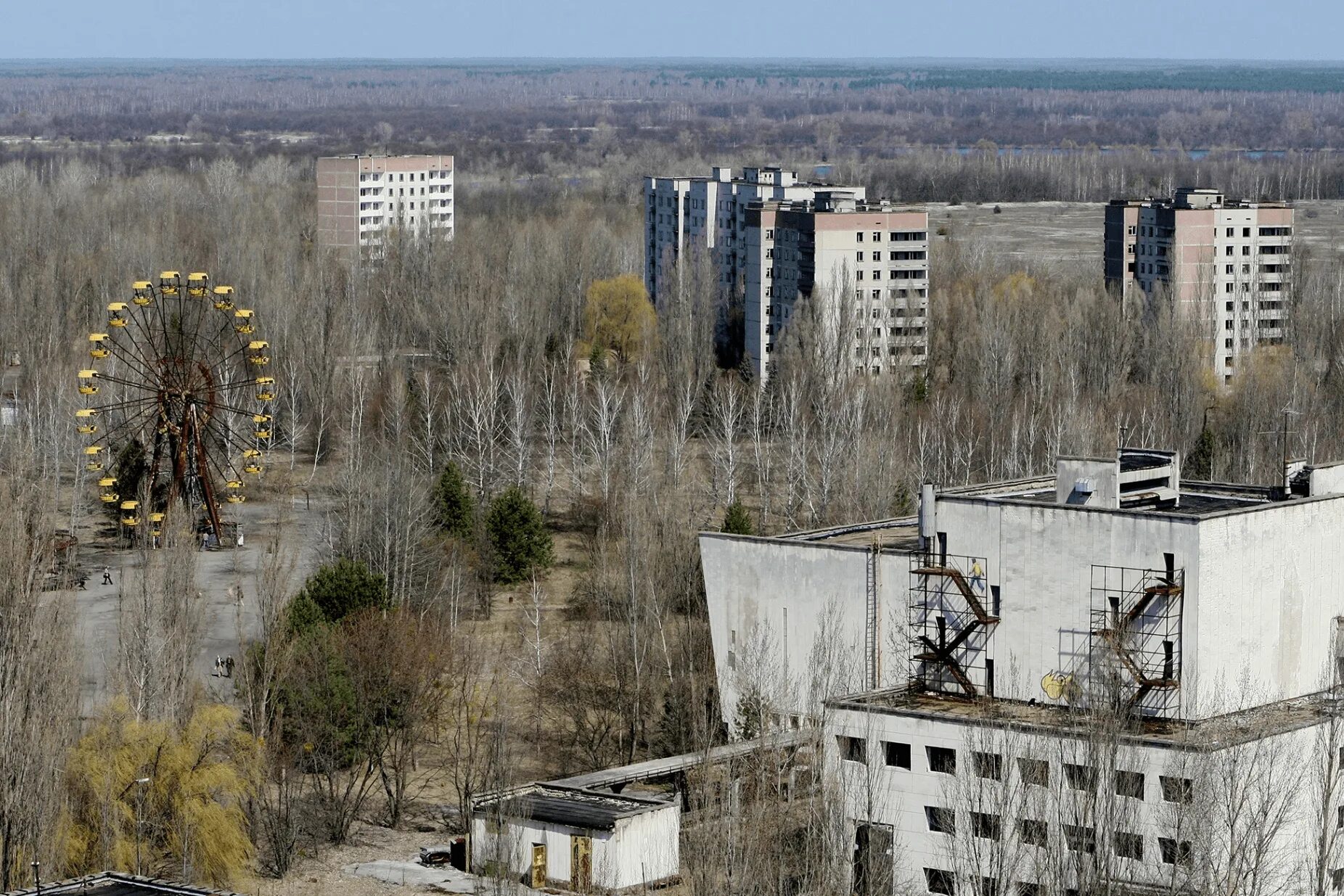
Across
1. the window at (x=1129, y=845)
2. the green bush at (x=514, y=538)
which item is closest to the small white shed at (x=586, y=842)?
the window at (x=1129, y=845)

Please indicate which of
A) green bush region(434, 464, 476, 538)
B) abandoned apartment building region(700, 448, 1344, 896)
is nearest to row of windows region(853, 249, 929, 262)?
green bush region(434, 464, 476, 538)

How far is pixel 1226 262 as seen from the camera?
175 ft

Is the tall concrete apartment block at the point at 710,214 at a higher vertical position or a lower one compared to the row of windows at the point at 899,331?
higher

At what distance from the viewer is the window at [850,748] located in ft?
66.3

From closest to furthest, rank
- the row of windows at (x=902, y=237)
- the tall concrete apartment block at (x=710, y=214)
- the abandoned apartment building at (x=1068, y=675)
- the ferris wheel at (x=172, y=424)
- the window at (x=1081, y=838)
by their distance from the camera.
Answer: the window at (x=1081, y=838) → the abandoned apartment building at (x=1068, y=675) → the ferris wheel at (x=172, y=424) → the row of windows at (x=902, y=237) → the tall concrete apartment block at (x=710, y=214)

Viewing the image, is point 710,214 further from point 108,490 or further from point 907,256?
point 108,490

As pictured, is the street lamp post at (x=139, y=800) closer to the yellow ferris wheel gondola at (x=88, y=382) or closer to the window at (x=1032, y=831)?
the window at (x=1032, y=831)

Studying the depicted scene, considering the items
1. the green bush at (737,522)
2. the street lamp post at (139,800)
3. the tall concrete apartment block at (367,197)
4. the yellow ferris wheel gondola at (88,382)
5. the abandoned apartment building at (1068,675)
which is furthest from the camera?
the tall concrete apartment block at (367,197)

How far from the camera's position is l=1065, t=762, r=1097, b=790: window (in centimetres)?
1811

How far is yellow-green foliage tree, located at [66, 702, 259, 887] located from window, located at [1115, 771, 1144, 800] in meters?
7.39

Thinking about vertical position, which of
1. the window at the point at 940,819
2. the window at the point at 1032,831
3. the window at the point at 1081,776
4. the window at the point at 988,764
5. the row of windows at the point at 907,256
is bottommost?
the window at the point at 940,819

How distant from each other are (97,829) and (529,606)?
1351 centimetres

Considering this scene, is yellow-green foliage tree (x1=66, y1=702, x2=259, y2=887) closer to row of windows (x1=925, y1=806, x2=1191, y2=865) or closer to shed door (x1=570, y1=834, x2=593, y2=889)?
shed door (x1=570, y1=834, x2=593, y2=889)

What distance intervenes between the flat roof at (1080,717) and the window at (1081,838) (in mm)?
855
